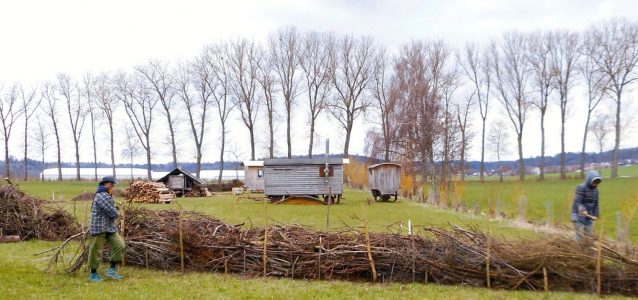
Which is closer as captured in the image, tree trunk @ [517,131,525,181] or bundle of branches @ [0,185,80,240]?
Answer: bundle of branches @ [0,185,80,240]

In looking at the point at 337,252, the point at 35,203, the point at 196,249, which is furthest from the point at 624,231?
the point at 35,203

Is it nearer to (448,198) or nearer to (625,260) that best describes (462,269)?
(625,260)

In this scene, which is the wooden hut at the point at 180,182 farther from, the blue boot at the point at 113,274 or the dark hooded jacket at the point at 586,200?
the dark hooded jacket at the point at 586,200

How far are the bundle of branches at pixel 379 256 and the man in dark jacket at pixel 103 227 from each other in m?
0.66

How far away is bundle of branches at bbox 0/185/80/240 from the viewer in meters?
12.2

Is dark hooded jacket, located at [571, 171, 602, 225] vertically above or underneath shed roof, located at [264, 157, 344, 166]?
underneath

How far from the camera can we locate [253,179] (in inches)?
1619

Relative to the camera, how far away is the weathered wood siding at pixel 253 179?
4047 cm

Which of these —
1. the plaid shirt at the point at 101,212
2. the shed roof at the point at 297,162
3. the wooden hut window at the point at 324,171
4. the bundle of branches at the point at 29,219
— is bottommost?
the bundle of branches at the point at 29,219

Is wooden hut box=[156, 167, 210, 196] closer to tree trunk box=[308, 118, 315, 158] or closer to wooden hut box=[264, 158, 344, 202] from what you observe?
wooden hut box=[264, 158, 344, 202]

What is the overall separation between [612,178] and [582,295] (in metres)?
45.3

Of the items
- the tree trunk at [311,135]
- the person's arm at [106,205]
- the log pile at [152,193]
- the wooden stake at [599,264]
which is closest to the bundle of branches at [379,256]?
the wooden stake at [599,264]

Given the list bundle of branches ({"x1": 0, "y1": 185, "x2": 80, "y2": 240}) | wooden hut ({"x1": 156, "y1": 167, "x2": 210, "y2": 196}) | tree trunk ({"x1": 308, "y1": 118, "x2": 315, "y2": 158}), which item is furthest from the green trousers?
tree trunk ({"x1": 308, "y1": 118, "x2": 315, "y2": 158})

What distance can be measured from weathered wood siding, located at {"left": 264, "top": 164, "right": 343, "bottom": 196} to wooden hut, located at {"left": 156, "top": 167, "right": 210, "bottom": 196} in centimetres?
1038
